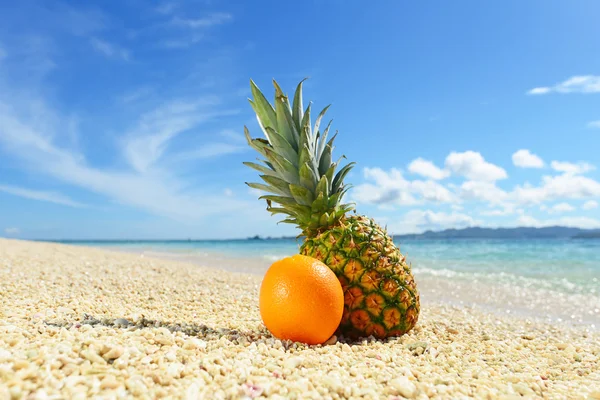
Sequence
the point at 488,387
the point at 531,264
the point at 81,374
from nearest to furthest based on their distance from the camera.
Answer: the point at 81,374, the point at 488,387, the point at 531,264

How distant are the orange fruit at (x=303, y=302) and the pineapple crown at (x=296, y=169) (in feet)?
2.31

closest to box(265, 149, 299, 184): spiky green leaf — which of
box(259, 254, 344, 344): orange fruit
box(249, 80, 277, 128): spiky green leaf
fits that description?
box(249, 80, 277, 128): spiky green leaf

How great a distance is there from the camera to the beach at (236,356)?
2639mm

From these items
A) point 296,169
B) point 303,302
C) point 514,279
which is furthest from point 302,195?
point 514,279

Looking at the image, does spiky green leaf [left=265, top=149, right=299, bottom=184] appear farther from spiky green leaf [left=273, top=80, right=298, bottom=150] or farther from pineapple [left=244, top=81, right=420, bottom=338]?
spiky green leaf [left=273, top=80, right=298, bottom=150]

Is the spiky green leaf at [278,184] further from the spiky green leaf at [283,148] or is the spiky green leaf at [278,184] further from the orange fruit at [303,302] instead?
the orange fruit at [303,302]

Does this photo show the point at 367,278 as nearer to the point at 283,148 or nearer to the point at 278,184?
the point at 278,184

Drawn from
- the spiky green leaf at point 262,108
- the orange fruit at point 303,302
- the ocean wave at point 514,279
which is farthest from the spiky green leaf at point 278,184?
the ocean wave at point 514,279

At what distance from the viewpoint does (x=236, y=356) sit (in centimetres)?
339

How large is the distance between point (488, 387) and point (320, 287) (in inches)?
62.0

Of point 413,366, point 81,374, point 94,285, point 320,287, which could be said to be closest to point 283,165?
point 320,287

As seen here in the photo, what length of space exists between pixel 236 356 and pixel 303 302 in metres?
0.90

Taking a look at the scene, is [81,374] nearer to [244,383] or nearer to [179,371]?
Answer: [179,371]

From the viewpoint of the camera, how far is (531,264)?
61.6ft
